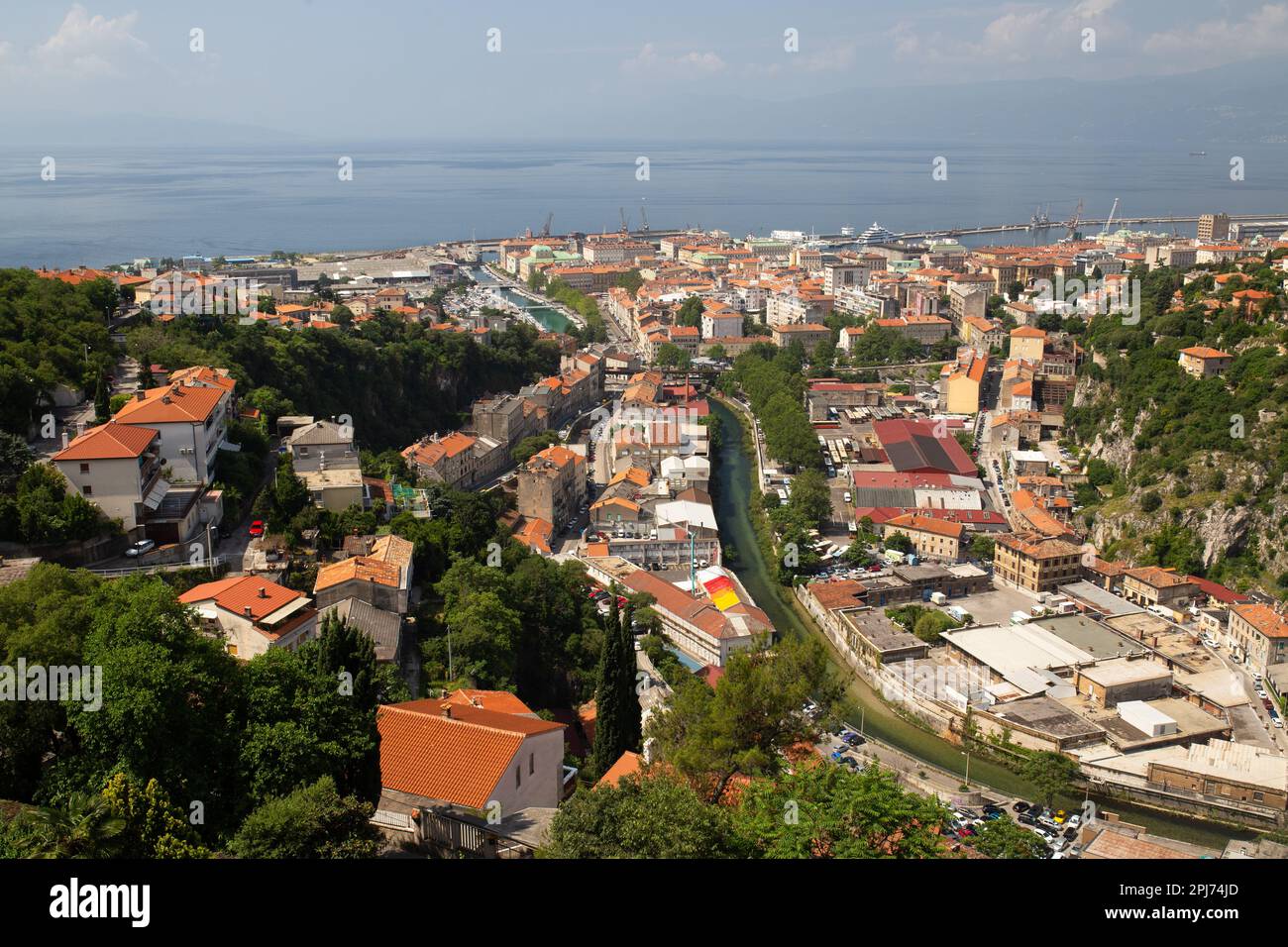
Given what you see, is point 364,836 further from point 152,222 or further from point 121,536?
point 152,222

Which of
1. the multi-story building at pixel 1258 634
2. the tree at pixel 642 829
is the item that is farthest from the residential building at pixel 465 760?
the multi-story building at pixel 1258 634

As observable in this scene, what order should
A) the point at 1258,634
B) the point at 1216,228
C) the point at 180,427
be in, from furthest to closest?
1. the point at 1216,228
2. the point at 1258,634
3. the point at 180,427

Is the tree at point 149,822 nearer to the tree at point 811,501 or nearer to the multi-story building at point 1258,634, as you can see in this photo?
the multi-story building at point 1258,634

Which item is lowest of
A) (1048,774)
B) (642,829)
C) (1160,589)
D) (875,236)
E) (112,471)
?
(1048,774)

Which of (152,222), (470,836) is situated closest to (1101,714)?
(470,836)

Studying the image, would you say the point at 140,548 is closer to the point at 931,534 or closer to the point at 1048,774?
the point at 1048,774

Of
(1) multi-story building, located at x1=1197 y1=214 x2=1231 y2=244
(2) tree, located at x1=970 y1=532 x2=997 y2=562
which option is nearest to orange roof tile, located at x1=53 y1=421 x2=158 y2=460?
(2) tree, located at x1=970 y1=532 x2=997 y2=562

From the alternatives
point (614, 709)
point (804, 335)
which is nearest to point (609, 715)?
point (614, 709)
